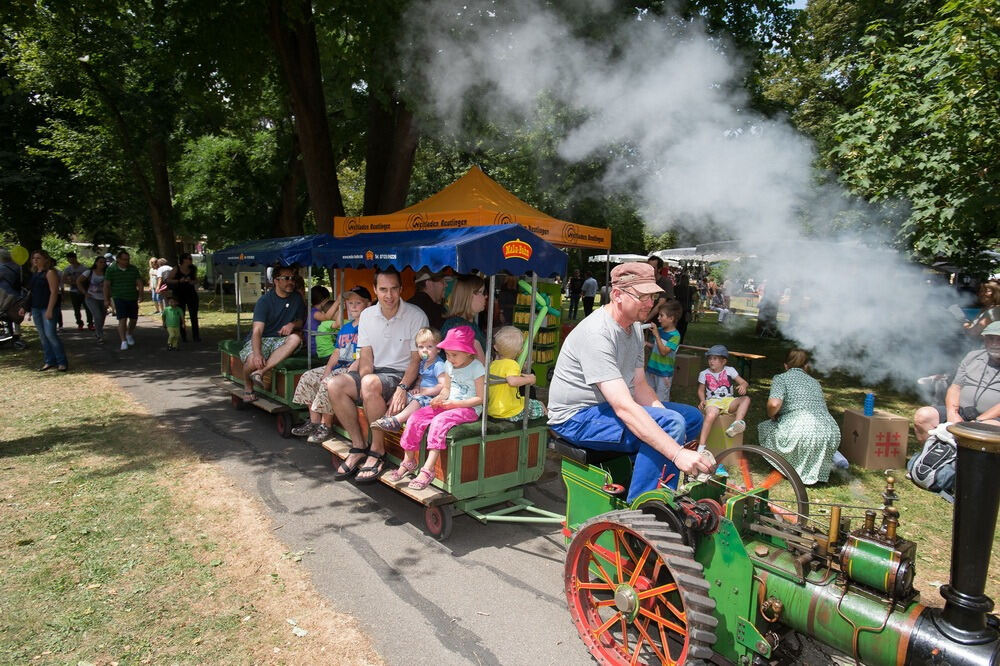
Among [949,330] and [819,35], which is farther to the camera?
[819,35]

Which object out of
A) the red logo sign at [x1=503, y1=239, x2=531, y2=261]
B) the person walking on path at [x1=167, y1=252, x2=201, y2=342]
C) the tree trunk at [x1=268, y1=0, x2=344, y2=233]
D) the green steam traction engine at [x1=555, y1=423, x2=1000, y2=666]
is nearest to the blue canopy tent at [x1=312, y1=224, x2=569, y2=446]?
the red logo sign at [x1=503, y1=239, x2=531, y2=261]

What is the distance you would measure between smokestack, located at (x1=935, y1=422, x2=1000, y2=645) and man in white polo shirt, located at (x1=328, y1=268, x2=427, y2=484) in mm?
3728

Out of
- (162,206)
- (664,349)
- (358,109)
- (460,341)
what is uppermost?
(358,109)

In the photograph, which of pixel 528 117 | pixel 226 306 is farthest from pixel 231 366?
pixel 226 306

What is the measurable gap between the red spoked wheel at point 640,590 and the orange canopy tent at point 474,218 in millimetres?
4685

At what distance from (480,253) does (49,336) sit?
8.81 m

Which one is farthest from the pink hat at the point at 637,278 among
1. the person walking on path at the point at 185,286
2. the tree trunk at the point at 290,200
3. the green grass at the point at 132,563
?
the tree trunk at the point at 290,200

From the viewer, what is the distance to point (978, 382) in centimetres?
523

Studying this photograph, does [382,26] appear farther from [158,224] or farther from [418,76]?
[158,224]

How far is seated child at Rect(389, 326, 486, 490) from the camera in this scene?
427cm

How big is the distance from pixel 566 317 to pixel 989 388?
17.8 m

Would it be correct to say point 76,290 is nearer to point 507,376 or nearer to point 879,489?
point 507,376

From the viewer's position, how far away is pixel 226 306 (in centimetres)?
2173

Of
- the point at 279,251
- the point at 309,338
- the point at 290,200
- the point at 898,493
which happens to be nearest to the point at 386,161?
the point at 279,251
